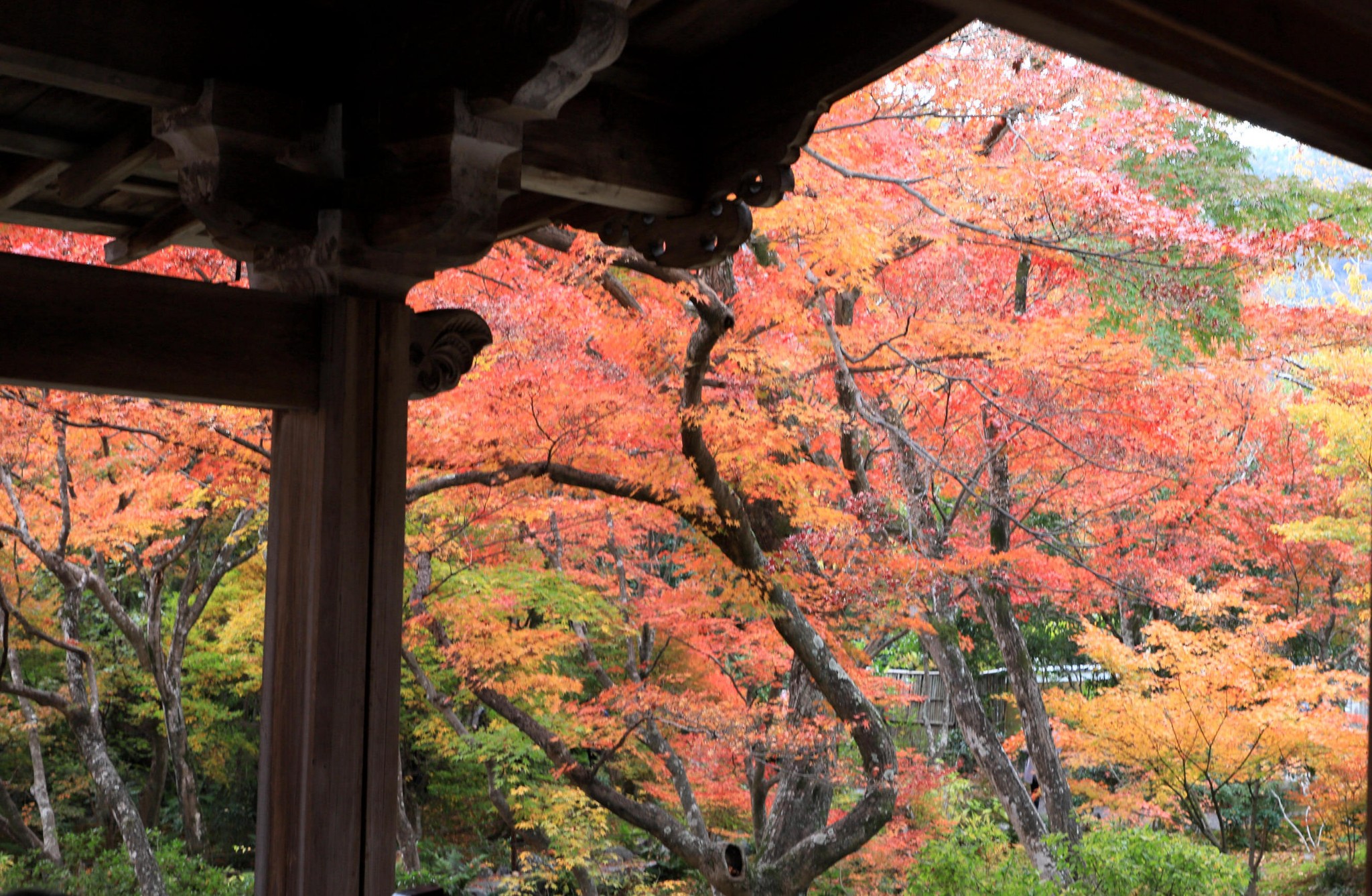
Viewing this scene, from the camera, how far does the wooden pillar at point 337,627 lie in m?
2.24

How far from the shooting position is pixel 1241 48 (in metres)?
1.21

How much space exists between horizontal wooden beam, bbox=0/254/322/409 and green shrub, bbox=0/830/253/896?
6.19 m

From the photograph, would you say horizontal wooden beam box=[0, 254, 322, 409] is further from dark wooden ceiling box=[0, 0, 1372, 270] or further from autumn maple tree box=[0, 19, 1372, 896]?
autumn maple tree box=[0, 19, 1372, 896]

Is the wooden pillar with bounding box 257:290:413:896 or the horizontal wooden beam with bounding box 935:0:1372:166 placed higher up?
the horizontal wooden beam with bounding box 935:0:1372:166

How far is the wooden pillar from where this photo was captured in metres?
2.24

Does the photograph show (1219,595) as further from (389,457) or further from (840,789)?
(389,457)

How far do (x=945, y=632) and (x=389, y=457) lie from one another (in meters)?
7.09

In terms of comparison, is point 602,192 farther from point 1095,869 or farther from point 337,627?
point 1095,869

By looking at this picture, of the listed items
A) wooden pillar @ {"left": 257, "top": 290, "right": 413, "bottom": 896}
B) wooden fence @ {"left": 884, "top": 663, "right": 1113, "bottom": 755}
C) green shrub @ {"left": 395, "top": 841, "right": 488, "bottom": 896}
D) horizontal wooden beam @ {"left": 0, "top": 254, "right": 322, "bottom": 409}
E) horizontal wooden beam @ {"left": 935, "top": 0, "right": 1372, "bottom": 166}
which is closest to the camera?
horizontal wooden beam @ {"left": 935, "top": 0, "right": 1372, "bottom": 166}

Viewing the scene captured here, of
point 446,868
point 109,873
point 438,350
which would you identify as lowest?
point 446,868

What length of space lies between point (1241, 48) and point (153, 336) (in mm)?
1831

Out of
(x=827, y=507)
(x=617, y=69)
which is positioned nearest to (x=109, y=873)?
(x=827, y=507)

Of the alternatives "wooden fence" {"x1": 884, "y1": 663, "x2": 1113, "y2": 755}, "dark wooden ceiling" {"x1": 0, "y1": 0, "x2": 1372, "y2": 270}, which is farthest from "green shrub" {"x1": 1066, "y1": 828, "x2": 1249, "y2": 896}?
"dark wooden ceiling" {"x1": 0, "y1": 0, "x2": 1372, "y2": 270}

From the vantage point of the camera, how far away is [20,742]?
8352 mm
